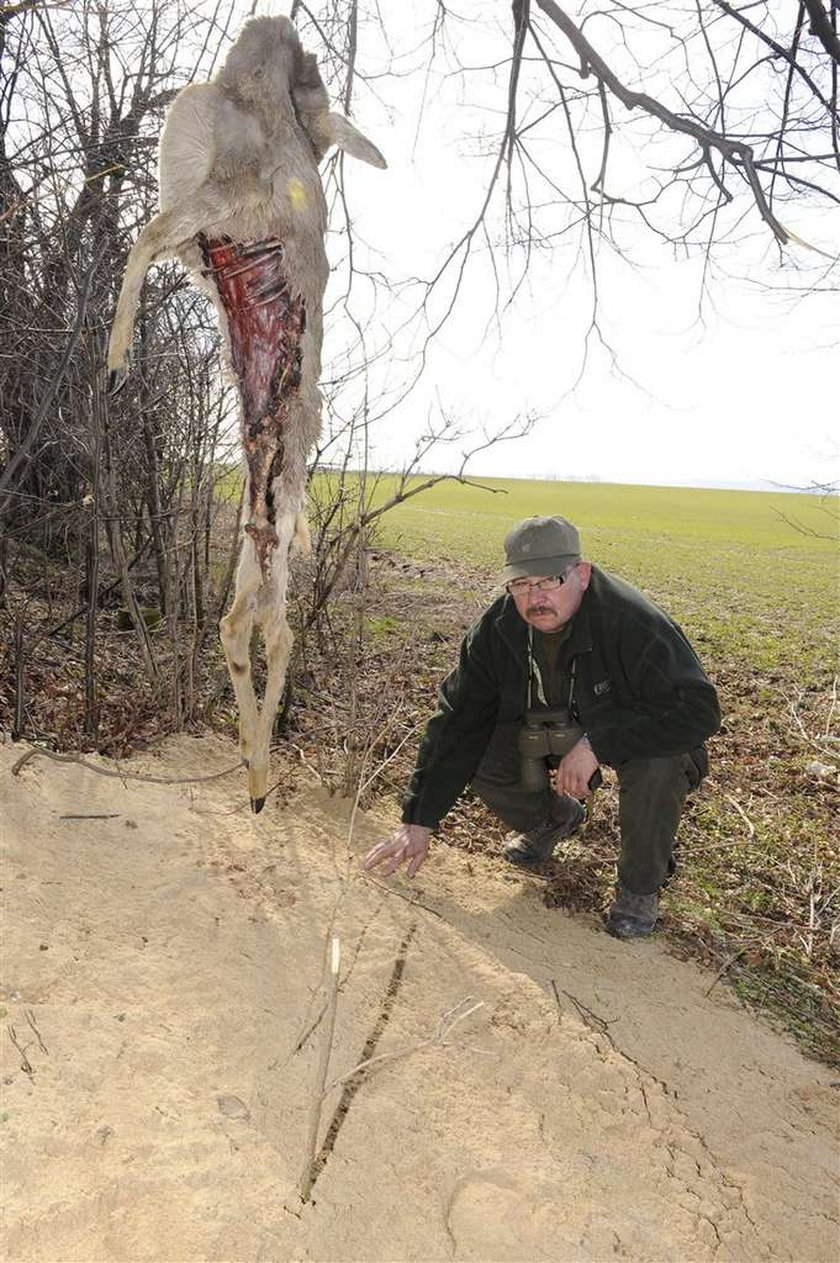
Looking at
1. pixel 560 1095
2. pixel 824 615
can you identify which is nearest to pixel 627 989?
pixel 560 1095

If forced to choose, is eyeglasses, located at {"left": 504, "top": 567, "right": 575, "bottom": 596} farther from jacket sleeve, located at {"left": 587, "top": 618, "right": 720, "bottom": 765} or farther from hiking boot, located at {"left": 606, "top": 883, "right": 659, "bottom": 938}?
hiking boot, located at {"left": 606, "top": 883, "right": 659, "bottom": 938}

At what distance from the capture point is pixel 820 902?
315cm

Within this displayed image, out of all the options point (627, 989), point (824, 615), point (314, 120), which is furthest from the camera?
point (824, 615)

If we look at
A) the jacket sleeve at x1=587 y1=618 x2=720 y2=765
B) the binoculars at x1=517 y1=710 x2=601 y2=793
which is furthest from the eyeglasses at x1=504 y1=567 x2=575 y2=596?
the binoculars at x1=517 y1=710 x2=601 y2=793

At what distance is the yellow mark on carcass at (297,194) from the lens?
102 centimetres

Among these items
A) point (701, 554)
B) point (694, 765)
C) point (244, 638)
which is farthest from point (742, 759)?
point (701, 554)

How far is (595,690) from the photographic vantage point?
2947mm

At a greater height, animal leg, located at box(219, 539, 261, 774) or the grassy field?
animal leg, located at box(219, 539, 261, 774)

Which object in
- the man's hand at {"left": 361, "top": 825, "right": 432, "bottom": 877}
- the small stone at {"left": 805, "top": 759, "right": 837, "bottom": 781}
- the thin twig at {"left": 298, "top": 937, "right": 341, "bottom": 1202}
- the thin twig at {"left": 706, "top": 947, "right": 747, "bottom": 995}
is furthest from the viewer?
A: the small stone at {"left": 805, "top": 759, "right": 837, "bottom": 781}

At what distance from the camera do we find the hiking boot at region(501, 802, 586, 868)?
10.8 feet

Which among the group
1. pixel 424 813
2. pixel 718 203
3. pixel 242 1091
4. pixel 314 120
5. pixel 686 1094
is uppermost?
pixel 718 203

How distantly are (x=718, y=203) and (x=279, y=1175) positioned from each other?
298cm

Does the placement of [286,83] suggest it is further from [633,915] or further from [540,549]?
[633,915]

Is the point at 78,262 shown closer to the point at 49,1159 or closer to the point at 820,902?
the point at 49,1159
